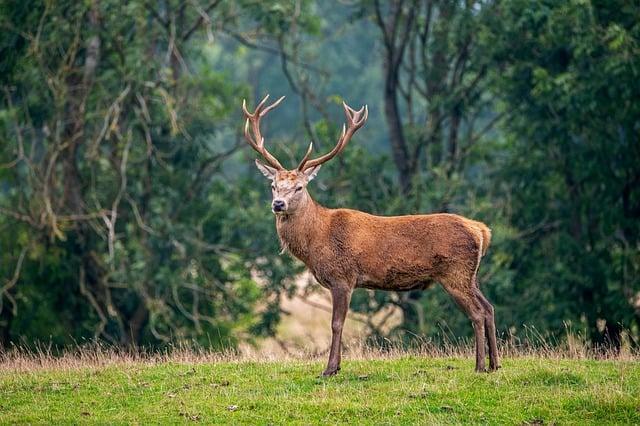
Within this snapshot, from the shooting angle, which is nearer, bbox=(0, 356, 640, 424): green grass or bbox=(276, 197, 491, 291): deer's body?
bbox=(0, 356, 640, 424): green grass

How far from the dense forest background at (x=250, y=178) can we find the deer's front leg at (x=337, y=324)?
8.77m

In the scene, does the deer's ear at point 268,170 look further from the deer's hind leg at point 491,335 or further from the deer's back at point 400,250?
the deer's hind leg at point 491,335

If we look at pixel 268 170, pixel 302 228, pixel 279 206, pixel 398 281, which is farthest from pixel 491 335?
pixel 268 170

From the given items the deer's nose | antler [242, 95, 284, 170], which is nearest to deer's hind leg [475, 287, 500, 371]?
the deer's nose

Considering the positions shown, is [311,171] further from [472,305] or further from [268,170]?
[472,305]

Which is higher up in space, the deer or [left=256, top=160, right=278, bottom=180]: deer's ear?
[left=256, top=160, right=278, bottom=180]: deer's ear

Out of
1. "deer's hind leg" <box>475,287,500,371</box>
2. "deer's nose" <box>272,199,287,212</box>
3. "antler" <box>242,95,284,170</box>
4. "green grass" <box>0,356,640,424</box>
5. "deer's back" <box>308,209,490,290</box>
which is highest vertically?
"antler" <box>242,95,284,170</box>

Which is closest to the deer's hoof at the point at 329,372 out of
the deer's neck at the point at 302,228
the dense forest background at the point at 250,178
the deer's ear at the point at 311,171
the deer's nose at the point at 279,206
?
the deer's neck at the point at 302,228

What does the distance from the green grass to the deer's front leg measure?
0.45ft

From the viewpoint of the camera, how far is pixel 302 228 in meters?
12.4

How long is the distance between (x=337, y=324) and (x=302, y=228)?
120cm

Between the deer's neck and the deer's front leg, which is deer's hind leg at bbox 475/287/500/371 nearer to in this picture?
the deer's front leg

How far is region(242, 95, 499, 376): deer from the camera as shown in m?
11.8

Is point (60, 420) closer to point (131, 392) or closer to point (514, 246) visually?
point (131, 392)
